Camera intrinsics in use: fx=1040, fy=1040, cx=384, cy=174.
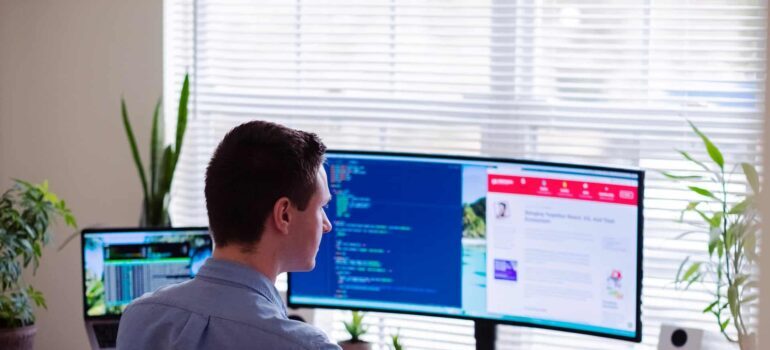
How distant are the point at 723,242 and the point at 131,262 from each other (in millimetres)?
1483

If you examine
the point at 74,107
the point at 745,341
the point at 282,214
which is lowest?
the point at 745,341

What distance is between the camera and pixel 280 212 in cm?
159

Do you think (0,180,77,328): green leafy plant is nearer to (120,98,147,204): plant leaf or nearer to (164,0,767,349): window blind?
(120,98,147,204): plant leaf

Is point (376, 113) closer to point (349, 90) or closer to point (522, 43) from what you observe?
point (349, 90)

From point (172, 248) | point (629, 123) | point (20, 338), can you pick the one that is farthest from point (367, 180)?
point (20, 338)

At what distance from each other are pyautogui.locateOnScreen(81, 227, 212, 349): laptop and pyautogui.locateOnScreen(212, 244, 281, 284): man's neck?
1149 millimetres

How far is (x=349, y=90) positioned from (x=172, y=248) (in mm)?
820

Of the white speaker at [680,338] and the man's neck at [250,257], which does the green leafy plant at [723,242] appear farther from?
the man's neck at [250,257]

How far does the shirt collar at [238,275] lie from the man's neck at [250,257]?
0.01m

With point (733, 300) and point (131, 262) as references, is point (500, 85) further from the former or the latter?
point (131, 262)

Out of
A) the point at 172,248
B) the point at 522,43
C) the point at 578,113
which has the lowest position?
the point at 172,248

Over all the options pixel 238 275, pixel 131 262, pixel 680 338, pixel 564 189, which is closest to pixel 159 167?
pixel 131 262

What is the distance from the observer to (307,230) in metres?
1.65

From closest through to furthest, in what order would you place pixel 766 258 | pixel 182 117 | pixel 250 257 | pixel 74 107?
pixel 766 258, pixel 250 257, pixel 182 117, pixel 74 107
